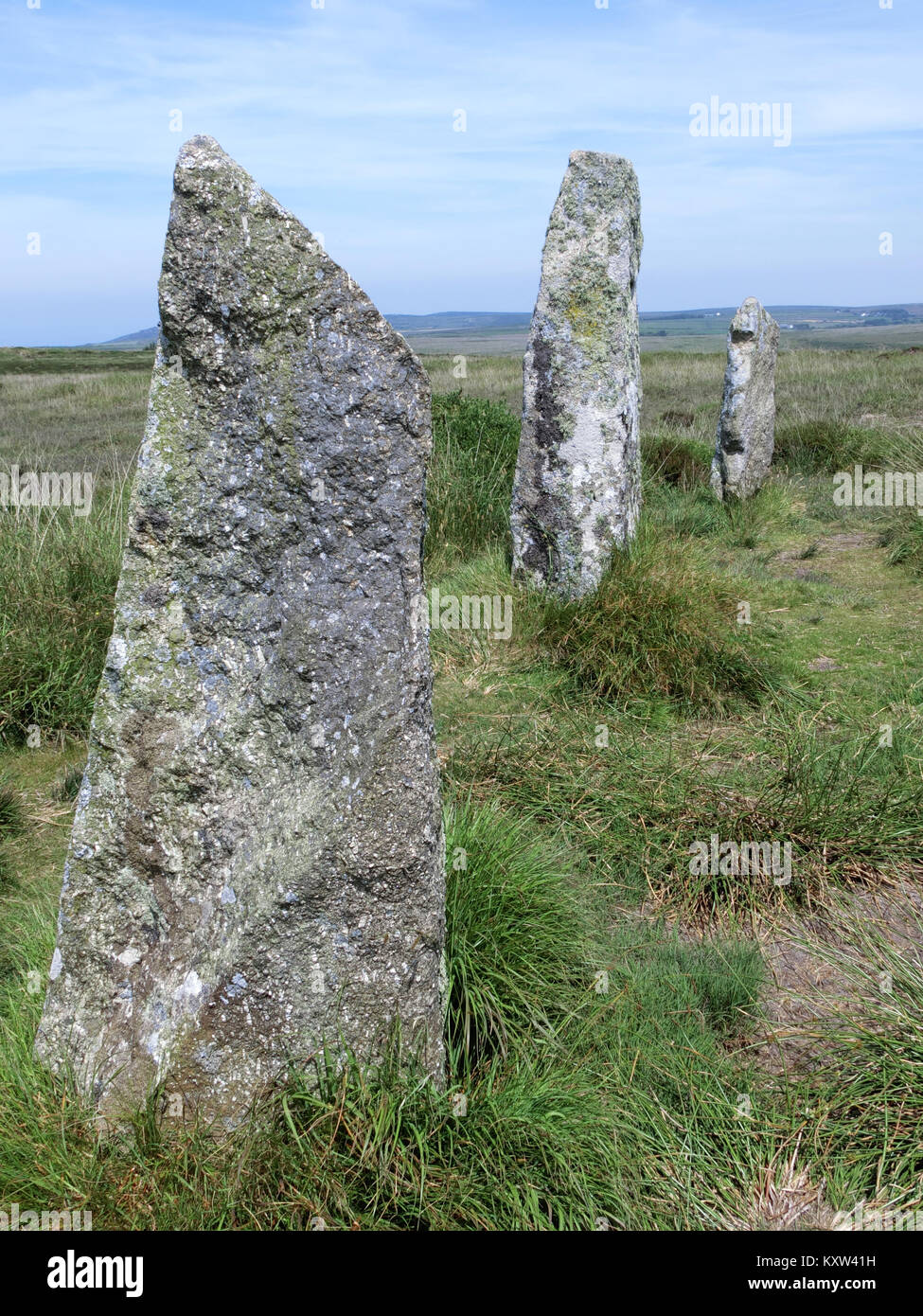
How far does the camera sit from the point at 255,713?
261 centimetres

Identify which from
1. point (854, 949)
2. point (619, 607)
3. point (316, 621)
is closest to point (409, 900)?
point (316, 621)

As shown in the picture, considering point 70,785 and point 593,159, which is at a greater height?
point 593,159

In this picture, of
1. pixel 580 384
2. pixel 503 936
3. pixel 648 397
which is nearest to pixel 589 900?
pixel 503 936

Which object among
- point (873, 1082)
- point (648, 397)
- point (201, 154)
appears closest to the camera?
point (201, 154)

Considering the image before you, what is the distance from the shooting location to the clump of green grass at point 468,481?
28.1 ft

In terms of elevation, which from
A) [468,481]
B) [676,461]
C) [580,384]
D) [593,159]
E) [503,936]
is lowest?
[503,936]

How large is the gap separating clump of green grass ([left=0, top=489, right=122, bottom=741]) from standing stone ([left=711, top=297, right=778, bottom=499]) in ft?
21.6

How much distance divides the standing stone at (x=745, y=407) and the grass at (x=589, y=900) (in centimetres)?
197

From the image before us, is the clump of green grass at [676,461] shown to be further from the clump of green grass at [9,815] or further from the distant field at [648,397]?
the clump of green grass at [9,815]

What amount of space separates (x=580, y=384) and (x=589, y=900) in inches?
160

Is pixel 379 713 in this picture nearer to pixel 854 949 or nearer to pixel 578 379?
pixel 854 949

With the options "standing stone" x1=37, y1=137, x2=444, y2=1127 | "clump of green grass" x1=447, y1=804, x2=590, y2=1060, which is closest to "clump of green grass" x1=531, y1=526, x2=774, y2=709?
"clump of green grass" x1=447, y1=804, x2=590, y2=1060

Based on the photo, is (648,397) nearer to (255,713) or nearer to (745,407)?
(745,407)

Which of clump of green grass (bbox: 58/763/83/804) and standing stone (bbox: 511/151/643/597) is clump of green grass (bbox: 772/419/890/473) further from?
clump of green grass (bbox: 58/763/83/804)
